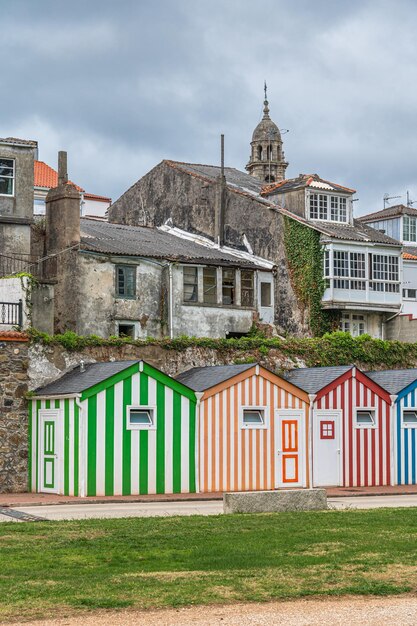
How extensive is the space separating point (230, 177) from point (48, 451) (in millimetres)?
34486

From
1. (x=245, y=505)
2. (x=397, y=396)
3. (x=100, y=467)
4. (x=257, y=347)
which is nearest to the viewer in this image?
(x=245, y=505)

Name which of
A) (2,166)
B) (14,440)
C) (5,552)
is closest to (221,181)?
(2,166)

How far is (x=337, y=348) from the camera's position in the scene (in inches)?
1538

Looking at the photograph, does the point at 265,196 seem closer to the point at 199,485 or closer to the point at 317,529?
the point at 199,485

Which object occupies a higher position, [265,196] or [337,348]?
[265,196]

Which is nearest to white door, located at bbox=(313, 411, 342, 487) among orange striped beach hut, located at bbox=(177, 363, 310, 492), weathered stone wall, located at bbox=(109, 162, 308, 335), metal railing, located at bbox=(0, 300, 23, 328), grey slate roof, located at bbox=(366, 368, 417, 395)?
orange striped beach hut, located at bbox=(177, 363, 310, 492)

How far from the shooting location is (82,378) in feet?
102

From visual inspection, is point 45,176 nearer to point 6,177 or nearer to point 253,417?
point 6,177

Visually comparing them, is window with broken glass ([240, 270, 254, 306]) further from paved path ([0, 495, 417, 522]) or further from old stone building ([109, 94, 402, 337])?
paved path ([0, 495, 417, 522])

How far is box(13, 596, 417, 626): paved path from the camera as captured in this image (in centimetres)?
1185

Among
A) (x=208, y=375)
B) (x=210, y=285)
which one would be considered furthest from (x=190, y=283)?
(x=208, y=375)

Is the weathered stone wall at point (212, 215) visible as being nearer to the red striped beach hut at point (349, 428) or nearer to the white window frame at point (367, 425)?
the red striped beach hut at point (349, 428)

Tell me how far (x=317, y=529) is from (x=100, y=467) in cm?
1156

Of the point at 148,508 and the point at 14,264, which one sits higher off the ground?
the point at 14,264
